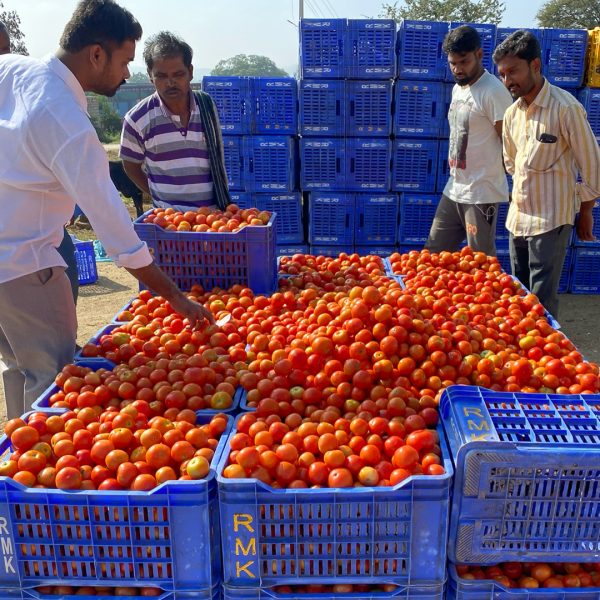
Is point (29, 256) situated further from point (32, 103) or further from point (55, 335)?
point (32, 103)

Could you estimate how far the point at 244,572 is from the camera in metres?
1.78

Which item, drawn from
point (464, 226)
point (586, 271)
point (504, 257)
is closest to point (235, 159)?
point (464, 226)

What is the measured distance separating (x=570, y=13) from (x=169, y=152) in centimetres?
3282

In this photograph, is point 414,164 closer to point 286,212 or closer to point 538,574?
point 286,212

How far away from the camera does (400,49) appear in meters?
6.51

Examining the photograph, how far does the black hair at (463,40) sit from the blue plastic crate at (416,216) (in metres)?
2.34

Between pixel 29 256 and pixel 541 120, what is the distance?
325 centimetres

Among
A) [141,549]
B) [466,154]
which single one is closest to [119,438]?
[141,549]

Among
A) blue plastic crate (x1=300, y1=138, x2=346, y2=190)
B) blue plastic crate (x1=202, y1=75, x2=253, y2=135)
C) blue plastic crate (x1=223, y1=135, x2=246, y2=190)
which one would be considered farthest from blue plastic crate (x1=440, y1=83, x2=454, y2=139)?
blue plastic crate (x1=223, y1=135, x2=246, y2=190)

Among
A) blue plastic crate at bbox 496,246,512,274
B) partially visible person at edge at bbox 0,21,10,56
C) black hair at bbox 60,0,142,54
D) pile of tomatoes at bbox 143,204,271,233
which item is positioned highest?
partially visible person at edge at bbox 0,21,10,56

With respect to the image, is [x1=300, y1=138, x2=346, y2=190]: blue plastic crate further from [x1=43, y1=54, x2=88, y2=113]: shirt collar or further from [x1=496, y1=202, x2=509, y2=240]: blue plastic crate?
[x1=43, y1=54, x2=88, y2=113]: shirt collar

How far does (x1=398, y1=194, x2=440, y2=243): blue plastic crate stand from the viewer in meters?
6.93

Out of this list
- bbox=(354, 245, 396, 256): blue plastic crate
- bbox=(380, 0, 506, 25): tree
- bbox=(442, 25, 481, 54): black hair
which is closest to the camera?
bbox=(442, 25, 481, 54): black hair

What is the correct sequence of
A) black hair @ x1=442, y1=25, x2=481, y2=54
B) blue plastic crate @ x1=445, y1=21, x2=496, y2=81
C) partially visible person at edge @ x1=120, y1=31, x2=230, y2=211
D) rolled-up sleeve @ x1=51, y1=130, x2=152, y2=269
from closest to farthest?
rolled-up sleeve @ x1=51, y1=130, x2=152, y2=269 → partially visible person at edge @ x1=120, y1=31, x2=230, y2=211 → black hair @ x1=442, y1=25, x2=481, y2=54 → blue plastic crate @ x1=445, y1=21, x2=496, y2=81
